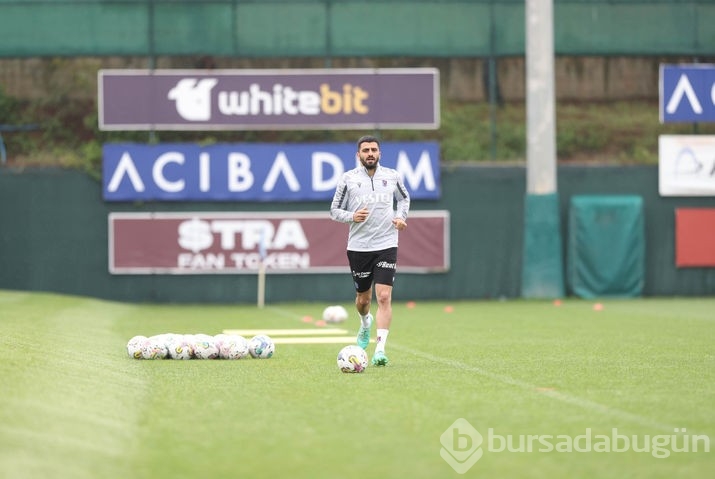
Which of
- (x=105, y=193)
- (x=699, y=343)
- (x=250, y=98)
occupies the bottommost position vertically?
(x=699, y=343)

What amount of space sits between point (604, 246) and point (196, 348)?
1766 cm

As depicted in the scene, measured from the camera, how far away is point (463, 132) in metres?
33.7

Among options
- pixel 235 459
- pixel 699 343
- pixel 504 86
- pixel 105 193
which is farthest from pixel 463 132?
pixel 235 459

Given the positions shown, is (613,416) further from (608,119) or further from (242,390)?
(608,119)

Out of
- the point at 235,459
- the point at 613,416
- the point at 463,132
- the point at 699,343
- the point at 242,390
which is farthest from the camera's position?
the point at 463,132

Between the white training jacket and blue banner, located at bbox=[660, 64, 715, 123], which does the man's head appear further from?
blue banner, located at bbox=[660, 64, 715, 123]

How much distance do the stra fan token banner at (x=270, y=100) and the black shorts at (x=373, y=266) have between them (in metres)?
15.9

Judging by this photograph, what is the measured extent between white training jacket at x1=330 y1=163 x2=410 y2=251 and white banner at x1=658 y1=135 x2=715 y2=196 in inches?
711

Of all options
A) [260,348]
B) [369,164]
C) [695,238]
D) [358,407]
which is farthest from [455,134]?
[358,407]

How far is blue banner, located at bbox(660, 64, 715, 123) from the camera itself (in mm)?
31297

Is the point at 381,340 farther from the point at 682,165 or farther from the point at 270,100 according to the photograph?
the point at 682,165

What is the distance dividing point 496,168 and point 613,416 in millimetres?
21698

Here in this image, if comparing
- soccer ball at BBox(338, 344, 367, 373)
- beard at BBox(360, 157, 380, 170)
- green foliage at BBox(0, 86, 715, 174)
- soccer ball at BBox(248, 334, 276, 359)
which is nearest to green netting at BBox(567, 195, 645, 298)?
green foliage at BBox(0, 86, 715, 174)

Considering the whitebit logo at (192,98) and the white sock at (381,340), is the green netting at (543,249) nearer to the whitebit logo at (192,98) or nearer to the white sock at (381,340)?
the whitebit logo at (192,98)
